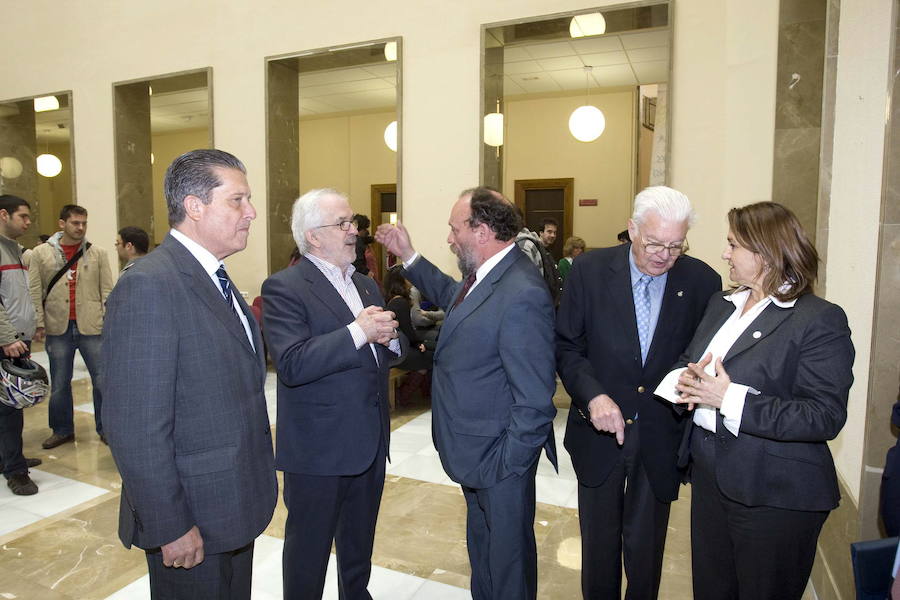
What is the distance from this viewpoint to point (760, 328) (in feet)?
5.89

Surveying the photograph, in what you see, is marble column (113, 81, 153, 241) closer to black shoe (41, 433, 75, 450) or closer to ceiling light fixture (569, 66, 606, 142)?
black shoe (41, 433, 75, 450)

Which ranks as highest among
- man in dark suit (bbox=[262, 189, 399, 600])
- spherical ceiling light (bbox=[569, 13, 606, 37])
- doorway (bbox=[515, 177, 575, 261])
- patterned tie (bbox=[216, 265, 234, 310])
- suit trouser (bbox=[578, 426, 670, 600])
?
spherical ceiling light (bbox=[569, 13, 606, 37])

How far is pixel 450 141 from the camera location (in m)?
6.29

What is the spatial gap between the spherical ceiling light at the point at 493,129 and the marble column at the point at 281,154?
2.44m

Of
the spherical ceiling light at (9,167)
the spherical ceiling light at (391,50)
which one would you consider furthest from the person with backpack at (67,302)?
the spherical ceiling light at (9,167)

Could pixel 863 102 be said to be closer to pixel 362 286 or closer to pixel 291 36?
→ pixel 362 286

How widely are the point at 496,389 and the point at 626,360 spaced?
49 centimetres

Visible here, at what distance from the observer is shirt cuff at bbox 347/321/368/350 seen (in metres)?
2.09

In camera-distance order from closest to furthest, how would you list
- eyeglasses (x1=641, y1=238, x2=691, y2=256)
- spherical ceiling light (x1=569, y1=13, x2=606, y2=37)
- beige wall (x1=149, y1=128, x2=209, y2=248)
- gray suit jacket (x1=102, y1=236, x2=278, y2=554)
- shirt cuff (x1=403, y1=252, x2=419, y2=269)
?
gray suit jacket (x1=102, y1=236, x2=278, y2=554) → eyeglasses (x1=641, y1=238, x2=691, y2=256) → shirt cuff (x1=403, y1=252, x2=419, y2=269) → spherical ceiling light (x1=569, y1=13, x2=606, y2=37) → beige wall (x1=149, y1=128, x2=209, y2=248)

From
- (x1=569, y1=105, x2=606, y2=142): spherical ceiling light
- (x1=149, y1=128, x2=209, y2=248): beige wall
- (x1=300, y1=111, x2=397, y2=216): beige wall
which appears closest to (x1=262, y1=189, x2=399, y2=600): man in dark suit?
(x1=569, y1=105, x2=606, y2=142): spherical ceiling light

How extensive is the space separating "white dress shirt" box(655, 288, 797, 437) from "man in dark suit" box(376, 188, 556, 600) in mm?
419

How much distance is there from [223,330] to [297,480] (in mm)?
824

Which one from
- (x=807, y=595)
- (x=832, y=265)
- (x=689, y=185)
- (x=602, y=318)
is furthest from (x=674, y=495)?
(x=689, y=185)

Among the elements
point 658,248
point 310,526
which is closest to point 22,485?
point 310,526
